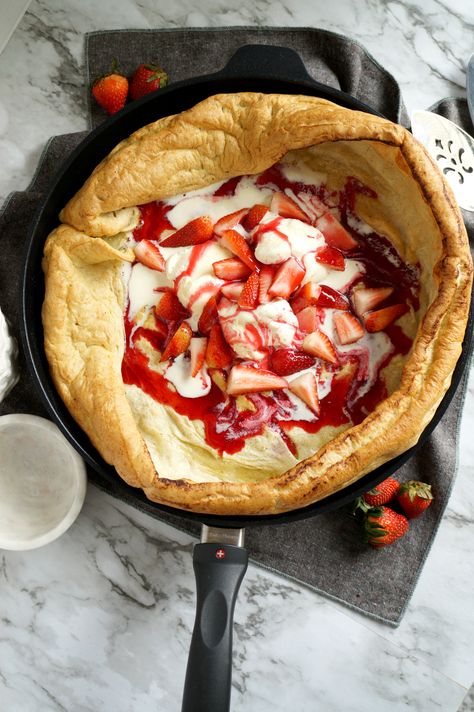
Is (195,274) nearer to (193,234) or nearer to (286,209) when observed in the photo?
(193,234)

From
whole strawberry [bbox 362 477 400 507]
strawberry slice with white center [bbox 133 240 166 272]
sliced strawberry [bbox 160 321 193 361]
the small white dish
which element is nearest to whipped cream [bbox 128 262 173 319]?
strawberry slice with white center [bbox 133 240 166 272]

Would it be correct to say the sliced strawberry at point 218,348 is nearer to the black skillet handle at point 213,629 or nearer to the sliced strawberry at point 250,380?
the sliced strawberry at point 250,380

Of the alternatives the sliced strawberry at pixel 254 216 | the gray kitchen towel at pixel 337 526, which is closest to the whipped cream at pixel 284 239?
the sliced strawberry at pixel 254 216

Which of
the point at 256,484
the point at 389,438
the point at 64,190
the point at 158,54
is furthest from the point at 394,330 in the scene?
the point at 158,54

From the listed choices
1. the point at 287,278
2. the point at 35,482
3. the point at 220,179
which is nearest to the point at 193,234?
the point at 220,179

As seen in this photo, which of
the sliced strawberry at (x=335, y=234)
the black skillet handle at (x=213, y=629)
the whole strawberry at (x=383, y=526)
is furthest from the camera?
the whole strawberry at (x=383, y=526)
